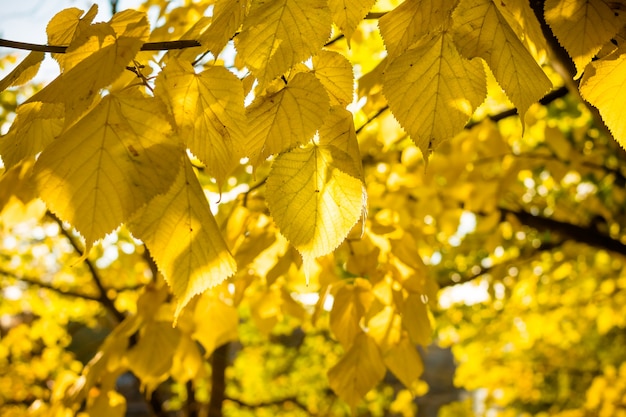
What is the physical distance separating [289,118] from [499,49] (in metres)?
0.23

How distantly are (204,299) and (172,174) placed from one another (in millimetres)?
908

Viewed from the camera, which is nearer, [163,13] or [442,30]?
[442,30]

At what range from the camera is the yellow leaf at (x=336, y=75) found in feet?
2.22

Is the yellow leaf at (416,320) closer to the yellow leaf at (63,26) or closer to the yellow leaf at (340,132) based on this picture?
the yellow leaf at (340,132)

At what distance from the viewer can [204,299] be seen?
4.47ft

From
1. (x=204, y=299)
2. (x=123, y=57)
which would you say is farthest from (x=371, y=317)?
(x=123, y=57)

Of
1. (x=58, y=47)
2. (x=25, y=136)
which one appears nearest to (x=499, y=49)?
(x=58, y=47)

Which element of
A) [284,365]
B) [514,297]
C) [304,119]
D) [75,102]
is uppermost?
[75,102]

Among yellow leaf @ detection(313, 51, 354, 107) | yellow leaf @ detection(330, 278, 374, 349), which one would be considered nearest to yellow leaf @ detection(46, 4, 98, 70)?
yellow leaf @ detection(313, 51, 354, 107)

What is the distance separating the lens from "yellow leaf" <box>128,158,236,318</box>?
0.57 metres

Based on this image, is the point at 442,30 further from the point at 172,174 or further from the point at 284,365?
the point at 284,365

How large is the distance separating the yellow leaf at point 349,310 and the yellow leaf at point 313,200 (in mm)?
547

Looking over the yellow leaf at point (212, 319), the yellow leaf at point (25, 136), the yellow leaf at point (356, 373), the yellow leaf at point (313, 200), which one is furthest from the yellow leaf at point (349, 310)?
the yellow leaf at point (25, 136)

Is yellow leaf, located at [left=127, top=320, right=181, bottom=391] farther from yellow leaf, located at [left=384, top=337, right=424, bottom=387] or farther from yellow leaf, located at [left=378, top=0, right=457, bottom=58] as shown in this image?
yellow leaf, located at [left=378, top=0, right=457, bottom=58]
